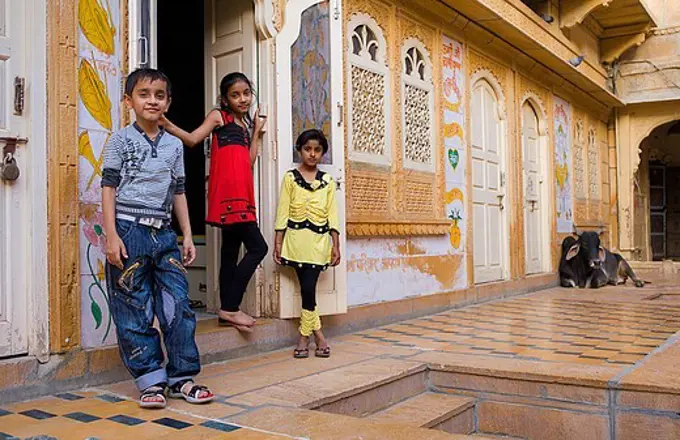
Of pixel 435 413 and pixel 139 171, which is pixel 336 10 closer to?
pixel 139 171

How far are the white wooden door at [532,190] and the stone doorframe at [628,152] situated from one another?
4.64 meters

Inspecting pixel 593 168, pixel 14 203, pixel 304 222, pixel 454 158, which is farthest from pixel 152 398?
pixel 593 168

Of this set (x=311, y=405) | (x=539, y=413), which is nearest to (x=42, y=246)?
(x=311, y=405)

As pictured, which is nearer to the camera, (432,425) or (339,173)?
(432,425)

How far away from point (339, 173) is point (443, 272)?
257 cm

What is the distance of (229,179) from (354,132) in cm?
191

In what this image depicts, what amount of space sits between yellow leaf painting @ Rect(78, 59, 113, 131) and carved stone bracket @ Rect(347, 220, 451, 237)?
2451mm

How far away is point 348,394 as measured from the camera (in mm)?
3553

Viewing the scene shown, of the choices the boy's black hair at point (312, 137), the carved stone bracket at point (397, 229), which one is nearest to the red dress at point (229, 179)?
the boy's black hair at point (312, 137)

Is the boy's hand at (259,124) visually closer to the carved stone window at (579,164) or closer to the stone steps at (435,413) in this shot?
the stone steps at (435,413)

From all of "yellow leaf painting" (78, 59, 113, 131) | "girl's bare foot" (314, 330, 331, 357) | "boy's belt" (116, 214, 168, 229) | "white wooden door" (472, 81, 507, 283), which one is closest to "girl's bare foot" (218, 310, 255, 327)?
"girl's bare foot" (314, 330, 331, 357)

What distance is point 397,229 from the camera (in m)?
6.40

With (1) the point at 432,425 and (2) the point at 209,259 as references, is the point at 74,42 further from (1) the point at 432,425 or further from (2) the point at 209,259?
(1) the point at 432,425

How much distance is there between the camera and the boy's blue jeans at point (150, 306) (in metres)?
3.21
